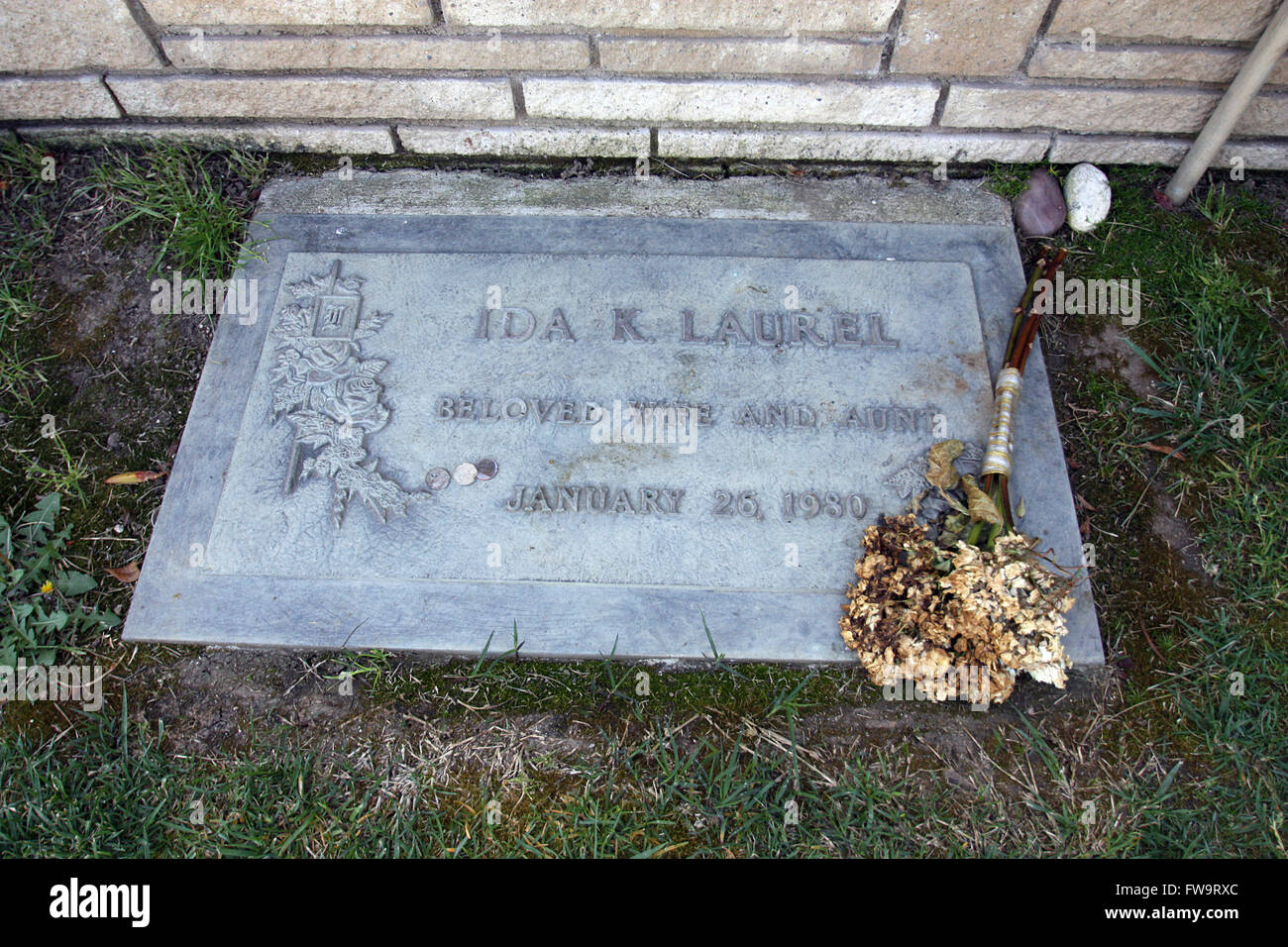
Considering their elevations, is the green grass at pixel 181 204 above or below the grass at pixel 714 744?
above

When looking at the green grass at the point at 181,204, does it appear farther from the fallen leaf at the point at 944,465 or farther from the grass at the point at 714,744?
the fallen leaf at the point at 944,465

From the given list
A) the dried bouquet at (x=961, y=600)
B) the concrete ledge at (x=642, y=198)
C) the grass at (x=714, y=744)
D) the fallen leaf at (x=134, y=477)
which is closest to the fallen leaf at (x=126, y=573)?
the grass at (x=714, y=744)

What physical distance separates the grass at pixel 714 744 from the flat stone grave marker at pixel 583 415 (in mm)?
157

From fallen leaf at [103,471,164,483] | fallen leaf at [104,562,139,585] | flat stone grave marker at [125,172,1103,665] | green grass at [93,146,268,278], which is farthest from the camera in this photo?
green grass at [93,146,268,278]

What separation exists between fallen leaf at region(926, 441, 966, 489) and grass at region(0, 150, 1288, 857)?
0.55 metres

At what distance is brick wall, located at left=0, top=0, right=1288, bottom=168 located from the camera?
277cm

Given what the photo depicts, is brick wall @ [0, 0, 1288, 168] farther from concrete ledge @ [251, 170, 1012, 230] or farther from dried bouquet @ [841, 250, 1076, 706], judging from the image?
dried bouquet @ [841, 250, 1076, 706]

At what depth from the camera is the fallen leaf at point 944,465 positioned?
2.44 metres

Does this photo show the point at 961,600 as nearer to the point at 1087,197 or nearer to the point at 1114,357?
the point at 1114,357

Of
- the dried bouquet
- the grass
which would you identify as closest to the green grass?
the grass

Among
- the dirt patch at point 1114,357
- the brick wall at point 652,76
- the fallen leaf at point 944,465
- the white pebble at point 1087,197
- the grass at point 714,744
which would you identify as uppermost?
the brick wall at point 652,76

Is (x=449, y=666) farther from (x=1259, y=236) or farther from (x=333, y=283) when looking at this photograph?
(x=1259, y=236)

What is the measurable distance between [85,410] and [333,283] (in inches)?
40.6

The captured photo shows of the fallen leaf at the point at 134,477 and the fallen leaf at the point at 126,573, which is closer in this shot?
the fallen leaf at the point at 126,573
